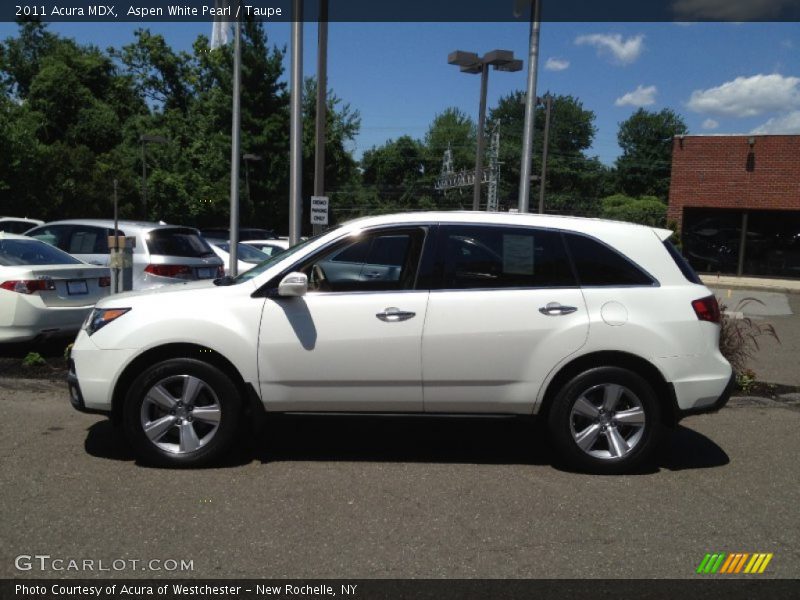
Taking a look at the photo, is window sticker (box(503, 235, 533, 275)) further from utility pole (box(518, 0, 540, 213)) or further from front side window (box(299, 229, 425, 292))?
utility pole (box(518, 0, 540, 213))

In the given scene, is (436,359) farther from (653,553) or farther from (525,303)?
(653,553)

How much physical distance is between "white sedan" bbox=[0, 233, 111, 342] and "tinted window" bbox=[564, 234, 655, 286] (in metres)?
5.85

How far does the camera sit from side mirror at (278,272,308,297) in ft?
16.6

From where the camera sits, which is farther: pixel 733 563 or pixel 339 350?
pixel 339 350

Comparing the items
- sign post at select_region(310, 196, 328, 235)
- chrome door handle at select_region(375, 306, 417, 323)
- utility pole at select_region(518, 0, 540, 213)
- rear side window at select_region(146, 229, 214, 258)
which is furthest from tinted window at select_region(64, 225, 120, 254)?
chrome door handle at select_region(375, 306, 417, 323)

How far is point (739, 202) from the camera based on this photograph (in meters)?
27.7

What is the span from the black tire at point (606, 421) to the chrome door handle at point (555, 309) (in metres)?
0.44

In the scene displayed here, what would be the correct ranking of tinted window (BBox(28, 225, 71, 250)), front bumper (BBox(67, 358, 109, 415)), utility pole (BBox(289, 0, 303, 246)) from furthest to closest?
utility pole (BBox(289, 0, 303, 246))
tinted window (BBox(28, 225, 71, 250))
front bumper (BBox(67, 358, 109, 415))

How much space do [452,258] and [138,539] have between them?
268cm

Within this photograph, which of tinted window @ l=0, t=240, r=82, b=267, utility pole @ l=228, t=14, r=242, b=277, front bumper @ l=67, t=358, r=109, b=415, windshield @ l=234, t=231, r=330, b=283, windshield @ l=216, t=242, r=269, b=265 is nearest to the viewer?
front bumper @ l=67, t=358, r=109, b=415

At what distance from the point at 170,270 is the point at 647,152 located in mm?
79014

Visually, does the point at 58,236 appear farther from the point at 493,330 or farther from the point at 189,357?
the point at 493,330

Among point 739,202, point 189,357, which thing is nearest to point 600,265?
point 189,357
